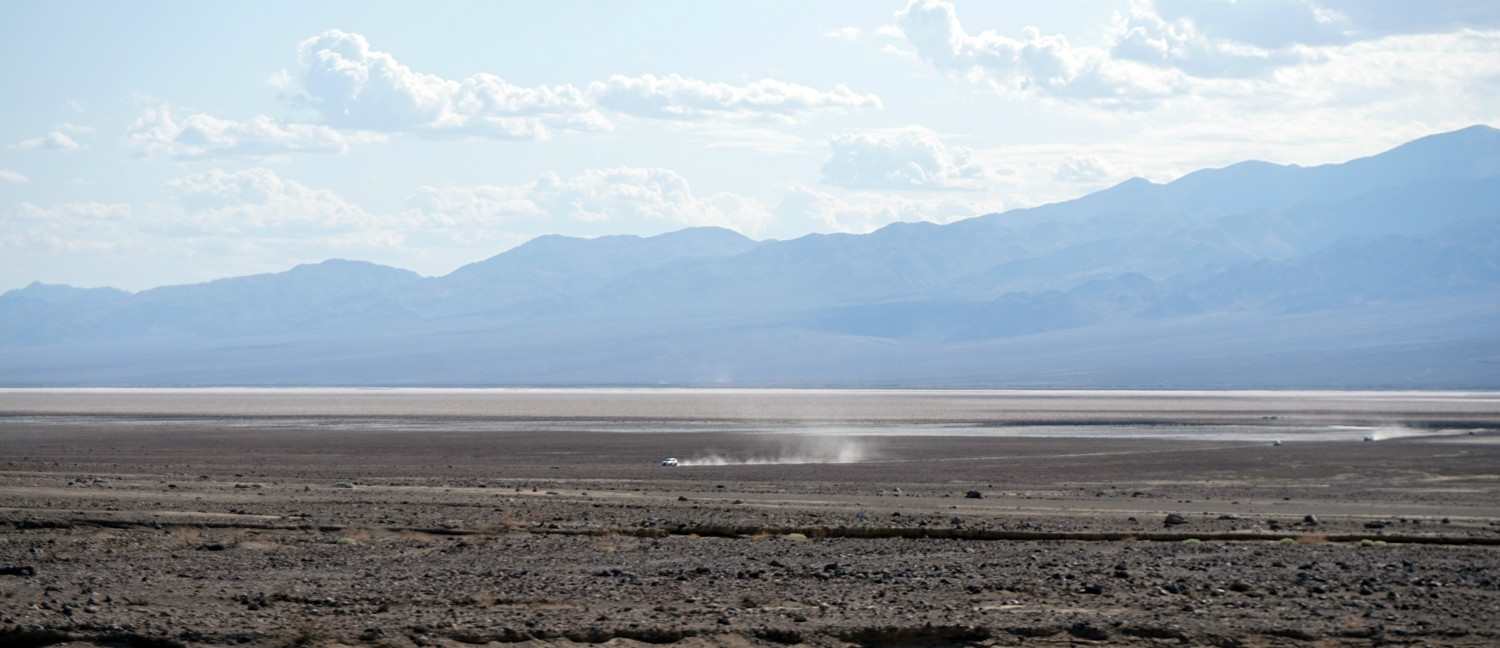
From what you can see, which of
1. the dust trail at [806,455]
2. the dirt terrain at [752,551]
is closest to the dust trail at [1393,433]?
the dirt terrain at [752,551]

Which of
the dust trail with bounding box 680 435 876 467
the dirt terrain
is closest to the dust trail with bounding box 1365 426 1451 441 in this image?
the dirt terrain

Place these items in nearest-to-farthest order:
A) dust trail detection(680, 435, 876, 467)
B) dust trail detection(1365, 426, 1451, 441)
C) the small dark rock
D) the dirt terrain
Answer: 1. the small dark rock
2. the dirt terrain
3. dust trail detection(680, 435, 876, 467)
4. dust trail detection(1365, 426, 1451, 441)

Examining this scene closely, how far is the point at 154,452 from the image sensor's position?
45.5 metres

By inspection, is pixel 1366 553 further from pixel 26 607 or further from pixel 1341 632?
pixel 26 607

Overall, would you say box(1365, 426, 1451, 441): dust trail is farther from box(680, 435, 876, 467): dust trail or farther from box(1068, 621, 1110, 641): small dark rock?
box(1068, 621, 1110, 641): small dark rock

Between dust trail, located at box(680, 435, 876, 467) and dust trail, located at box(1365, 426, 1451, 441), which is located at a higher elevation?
dust trail, located at box(1365, 426, 1451, 441)

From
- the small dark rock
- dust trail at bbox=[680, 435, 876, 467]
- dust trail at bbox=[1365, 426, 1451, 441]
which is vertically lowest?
the small dark rock

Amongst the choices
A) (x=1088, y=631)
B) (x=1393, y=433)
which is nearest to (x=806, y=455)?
(x=1393, y=433)

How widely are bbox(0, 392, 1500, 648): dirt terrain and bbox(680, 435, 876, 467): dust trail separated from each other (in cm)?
57

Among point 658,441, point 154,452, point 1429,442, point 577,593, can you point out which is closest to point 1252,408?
point 1429,442

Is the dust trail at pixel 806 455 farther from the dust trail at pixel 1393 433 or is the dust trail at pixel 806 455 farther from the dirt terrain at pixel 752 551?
the dust trail at pixel 1393 433

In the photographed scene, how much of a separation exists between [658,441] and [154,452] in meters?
19.1

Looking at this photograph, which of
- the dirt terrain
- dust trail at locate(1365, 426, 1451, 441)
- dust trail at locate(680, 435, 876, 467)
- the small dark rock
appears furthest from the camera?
dust trail at locate(1365, 426, 1451, 441)

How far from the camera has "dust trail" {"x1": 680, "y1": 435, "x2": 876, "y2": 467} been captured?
41.1 meters
